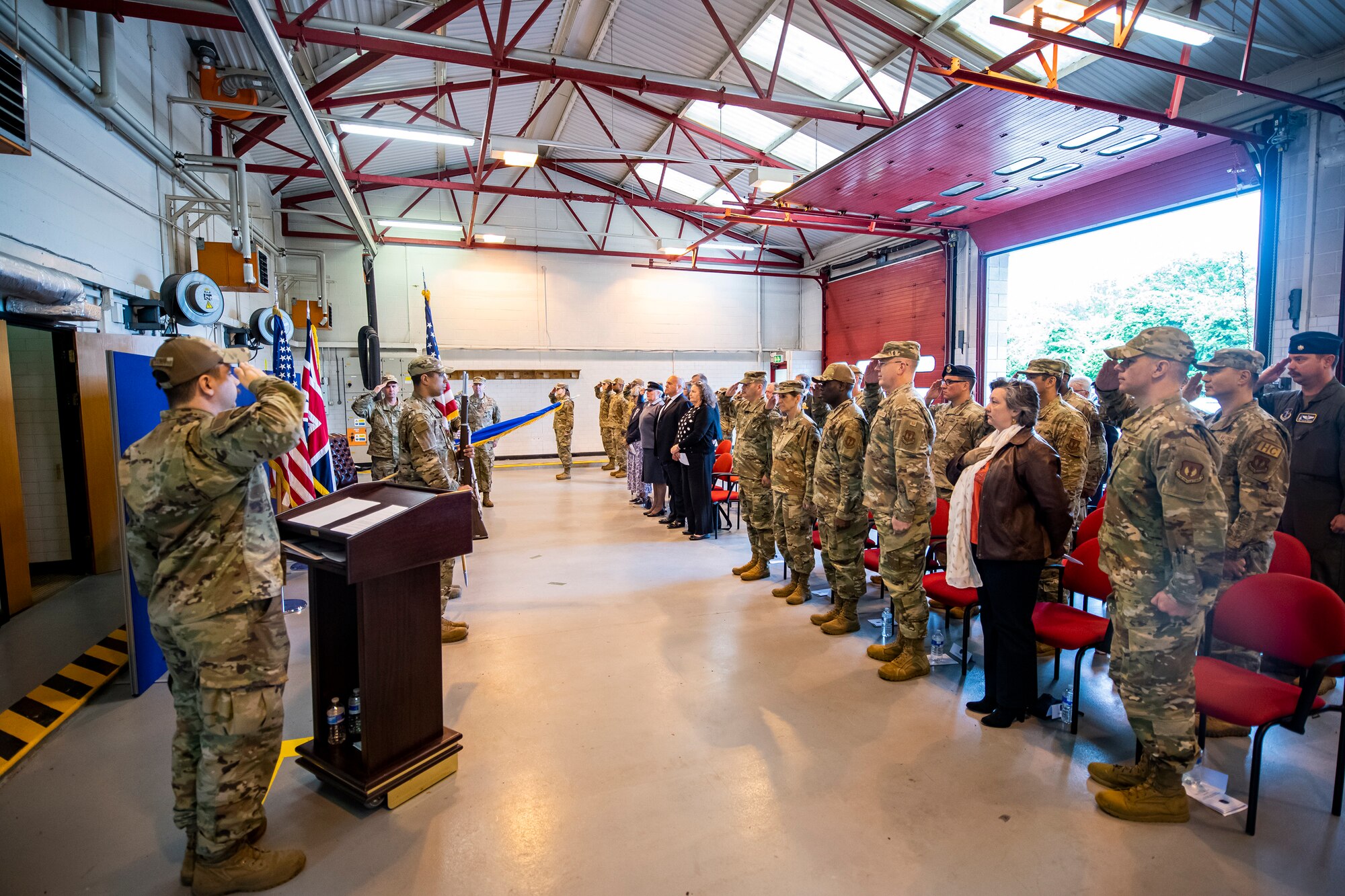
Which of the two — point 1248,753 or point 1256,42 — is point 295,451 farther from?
point 1256,42

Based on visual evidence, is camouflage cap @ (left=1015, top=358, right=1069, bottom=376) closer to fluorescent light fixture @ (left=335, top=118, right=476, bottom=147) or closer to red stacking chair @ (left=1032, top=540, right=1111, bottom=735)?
red stacking chair @ (left=1032, top=540, right=1111, bottom=735)

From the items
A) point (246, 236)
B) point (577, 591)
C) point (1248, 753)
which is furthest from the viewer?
point (246, 236)

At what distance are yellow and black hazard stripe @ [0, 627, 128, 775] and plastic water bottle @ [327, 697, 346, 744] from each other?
4.82ft

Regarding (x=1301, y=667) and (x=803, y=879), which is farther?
(x=1301, y=667)

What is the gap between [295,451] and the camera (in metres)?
4.19

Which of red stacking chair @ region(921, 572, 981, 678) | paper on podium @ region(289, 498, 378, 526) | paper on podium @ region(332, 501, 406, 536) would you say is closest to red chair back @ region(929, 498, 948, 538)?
red stacking chair @ region(921, 572, 981, 678)

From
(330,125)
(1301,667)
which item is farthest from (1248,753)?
(330,125)

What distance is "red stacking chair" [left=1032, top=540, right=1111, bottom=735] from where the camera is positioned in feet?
9.34

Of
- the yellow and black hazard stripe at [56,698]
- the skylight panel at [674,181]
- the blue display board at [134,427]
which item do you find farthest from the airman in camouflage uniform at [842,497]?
the skylight panel at [674,181]

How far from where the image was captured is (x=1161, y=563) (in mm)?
2352

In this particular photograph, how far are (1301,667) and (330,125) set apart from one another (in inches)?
468

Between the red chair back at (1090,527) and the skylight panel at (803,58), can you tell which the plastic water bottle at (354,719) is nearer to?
the red chair back at (1090,527)

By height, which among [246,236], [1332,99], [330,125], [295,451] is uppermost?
[330,125]

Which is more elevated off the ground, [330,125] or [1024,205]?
[330,125]
